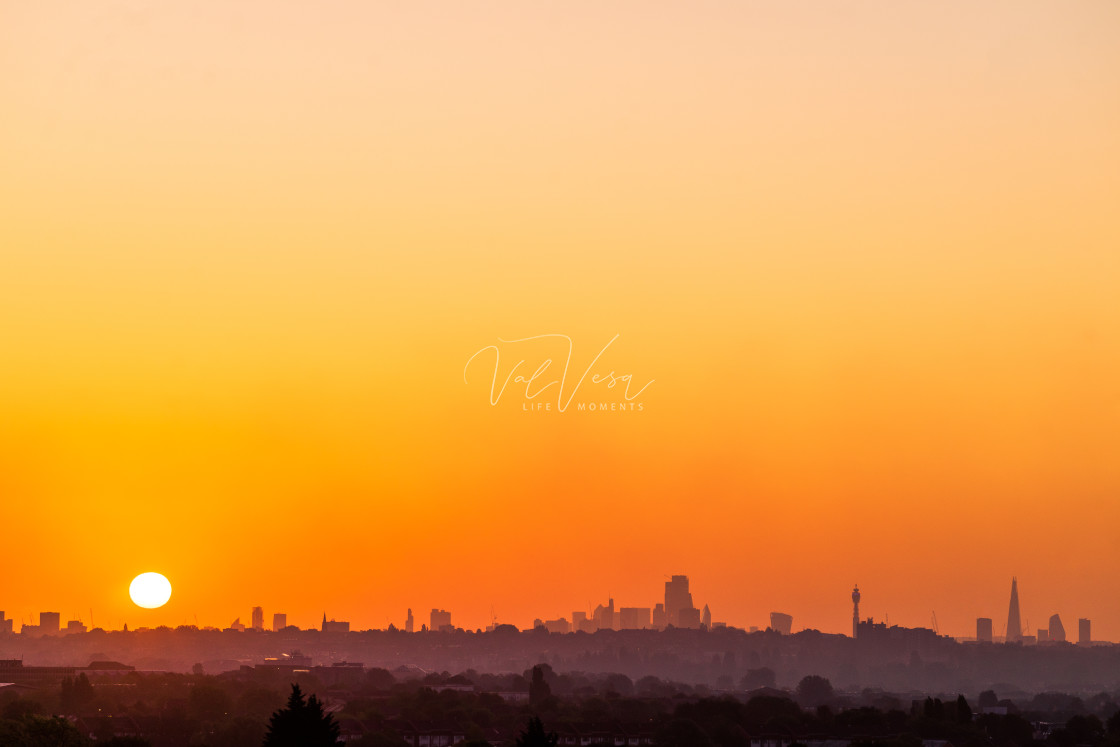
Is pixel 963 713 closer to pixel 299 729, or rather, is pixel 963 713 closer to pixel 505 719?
pixel 505 719

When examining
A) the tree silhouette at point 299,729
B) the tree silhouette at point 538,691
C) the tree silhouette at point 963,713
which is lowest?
the tree silhouette at point 963,713

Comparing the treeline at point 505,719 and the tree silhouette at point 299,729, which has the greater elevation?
the tree silhouette at point 299,729

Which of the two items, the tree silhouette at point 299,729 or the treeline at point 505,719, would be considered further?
the treeline at point 505,719

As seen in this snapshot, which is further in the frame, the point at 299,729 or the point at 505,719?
the point at 505,719

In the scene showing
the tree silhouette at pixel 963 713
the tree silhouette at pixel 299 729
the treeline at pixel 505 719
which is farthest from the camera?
the tree silhouette at pixel 963 713

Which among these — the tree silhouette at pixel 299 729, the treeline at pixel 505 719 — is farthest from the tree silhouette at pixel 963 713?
the tree silhouette at pixel 299 729

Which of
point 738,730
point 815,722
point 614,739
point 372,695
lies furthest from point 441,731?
point 372,695

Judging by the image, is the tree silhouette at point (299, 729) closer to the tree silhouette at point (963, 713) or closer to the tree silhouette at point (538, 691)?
the tree silhouette at point (963, 713)

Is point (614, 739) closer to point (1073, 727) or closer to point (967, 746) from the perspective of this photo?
point (967, 746)

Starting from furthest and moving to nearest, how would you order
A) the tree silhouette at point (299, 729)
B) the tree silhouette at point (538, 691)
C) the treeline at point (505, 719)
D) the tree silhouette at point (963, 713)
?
1. the tree silhouette at point (538, 691)
2. the tree silhouette at point (963, 713)
3. the treeline at point (505, 719)
4. the tree silhouette at point (299, 729)

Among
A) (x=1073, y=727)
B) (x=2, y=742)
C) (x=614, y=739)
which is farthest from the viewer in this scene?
(x=1073, y=727)

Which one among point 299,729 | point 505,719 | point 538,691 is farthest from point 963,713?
point 299,729
